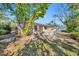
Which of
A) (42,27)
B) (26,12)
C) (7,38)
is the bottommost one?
(7,38)

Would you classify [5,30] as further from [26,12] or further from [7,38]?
[26,12]

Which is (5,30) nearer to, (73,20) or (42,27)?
(42,27)

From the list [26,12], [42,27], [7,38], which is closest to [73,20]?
[42,27]

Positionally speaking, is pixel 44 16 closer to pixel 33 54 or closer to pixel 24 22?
pixel 24 22

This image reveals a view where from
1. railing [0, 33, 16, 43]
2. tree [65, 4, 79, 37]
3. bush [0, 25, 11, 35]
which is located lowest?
railing [0, 33, 16, 43]

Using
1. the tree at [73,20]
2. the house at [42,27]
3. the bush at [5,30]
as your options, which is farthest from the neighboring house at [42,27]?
the bush at [5,30]

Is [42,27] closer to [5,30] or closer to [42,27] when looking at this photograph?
[42,27]

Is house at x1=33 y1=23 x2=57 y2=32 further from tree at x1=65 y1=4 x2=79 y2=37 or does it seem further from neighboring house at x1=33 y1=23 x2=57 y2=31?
tree at x1=65 y1=4 x2=79 y2=37

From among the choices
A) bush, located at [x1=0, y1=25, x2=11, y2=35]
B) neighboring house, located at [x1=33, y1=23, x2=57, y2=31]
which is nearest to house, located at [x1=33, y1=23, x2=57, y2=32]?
neighboring house, located at [x1=33, y1=23, x2=57, y2=31]

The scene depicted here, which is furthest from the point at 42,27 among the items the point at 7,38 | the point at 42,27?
the point at 7,38

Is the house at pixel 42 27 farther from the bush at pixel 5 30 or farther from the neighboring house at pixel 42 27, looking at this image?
the bush at pixel 5 30

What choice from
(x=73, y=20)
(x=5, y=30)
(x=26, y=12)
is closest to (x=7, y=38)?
(x=5, y=30)

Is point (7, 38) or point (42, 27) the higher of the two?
point (42, 27)
